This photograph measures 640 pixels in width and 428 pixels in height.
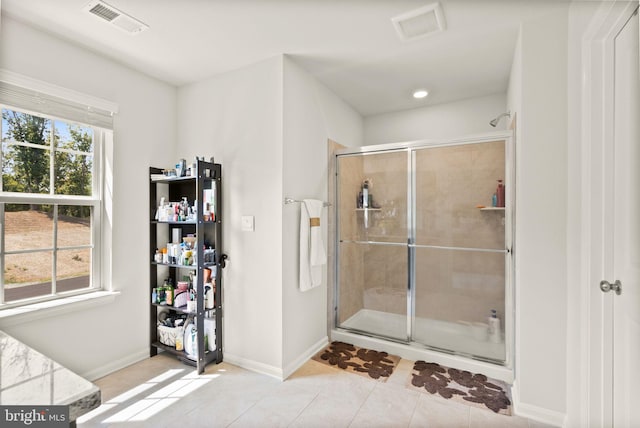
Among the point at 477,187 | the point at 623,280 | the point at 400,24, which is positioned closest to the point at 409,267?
the point at 477,187

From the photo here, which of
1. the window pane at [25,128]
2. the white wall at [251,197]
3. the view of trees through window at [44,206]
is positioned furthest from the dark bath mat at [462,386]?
the window pane at [25,128]

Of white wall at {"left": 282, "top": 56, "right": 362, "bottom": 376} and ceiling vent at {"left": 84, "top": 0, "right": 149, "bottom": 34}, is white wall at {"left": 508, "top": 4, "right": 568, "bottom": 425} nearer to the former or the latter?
white wall at {"left": 282, "top": 56, "right": 362, "bottom": 376}

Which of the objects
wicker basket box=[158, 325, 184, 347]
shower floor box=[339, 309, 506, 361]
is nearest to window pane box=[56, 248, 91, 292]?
wicker basket box=[158, 325, 184, 347]

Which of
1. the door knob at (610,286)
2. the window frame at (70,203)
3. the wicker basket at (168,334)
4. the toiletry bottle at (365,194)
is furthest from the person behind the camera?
the toiletry bottle at (365,194)

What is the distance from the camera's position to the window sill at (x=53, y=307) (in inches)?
73.4

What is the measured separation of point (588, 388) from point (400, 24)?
2.33 m

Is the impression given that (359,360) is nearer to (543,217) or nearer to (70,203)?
(543,217)

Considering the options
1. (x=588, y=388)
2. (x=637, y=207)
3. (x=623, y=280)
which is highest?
(x=637, y=207)

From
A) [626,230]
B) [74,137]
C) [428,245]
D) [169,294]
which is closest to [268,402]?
[169,294]

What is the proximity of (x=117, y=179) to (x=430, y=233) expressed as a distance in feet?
8.84

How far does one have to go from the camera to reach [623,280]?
143 centimetres

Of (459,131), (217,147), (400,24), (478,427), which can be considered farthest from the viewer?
(459,131)

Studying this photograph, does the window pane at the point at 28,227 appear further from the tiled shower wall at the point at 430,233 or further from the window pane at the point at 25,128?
the tiled shower wall at the point at 430,233

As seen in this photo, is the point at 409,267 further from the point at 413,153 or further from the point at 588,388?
the point at 588,388
